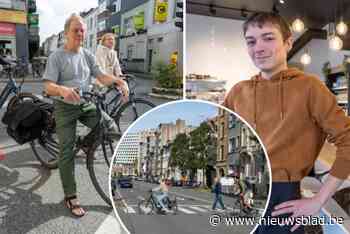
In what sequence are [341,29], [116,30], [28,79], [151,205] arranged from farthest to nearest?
[28,79]
[116,30]
[151,205]
[341,29]

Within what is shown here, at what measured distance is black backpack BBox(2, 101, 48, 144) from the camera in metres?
1.88

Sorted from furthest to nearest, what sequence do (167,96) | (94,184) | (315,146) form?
(94,184), (167,96), (315,146)

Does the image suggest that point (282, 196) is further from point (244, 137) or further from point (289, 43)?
point (289, 43)

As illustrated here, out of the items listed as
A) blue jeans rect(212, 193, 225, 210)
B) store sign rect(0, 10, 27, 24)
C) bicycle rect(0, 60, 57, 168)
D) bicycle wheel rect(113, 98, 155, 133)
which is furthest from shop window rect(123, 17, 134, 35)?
blue jeans rect(212, 193, 225, 210)

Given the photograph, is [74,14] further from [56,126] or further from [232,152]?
[232,152]

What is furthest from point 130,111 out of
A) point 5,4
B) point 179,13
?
point 5,4

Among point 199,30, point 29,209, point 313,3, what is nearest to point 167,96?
point 199,30

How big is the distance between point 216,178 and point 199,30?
55cm

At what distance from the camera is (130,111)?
1601 millimetres

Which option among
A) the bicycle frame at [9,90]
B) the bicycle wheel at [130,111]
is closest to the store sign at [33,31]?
the bicycle frame at [9,90]

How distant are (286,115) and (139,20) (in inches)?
26.7

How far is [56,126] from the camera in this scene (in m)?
1.83

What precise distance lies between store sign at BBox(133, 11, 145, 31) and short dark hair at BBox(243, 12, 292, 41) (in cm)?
41

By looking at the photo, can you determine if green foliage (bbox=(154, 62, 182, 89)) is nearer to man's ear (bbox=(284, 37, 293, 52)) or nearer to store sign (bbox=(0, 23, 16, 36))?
man's ear (bbox=(284, 37, 293, 52))
